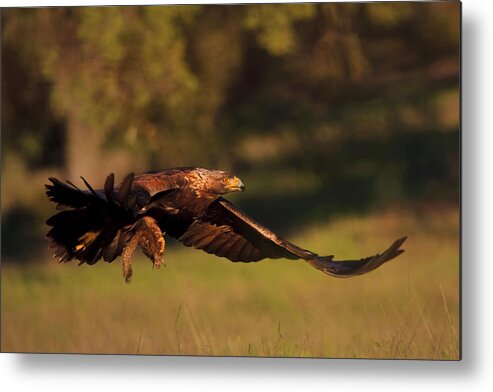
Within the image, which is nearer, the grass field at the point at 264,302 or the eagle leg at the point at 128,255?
the grass field at the point at 264,302

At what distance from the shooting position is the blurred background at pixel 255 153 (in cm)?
499

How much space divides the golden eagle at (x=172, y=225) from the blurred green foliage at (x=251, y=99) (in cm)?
7

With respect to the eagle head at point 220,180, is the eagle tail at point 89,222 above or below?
below

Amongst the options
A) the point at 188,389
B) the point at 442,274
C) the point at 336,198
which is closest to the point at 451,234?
the point at 442,274

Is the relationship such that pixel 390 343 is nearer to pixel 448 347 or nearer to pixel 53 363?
pixel 448 347

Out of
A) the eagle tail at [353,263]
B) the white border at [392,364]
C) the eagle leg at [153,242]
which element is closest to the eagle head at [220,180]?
the eagle leg at [153,242]

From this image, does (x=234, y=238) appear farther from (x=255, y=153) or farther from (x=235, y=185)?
(x=255, y=153)

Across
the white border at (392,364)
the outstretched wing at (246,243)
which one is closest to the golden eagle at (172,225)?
the outstretched wing at (246,243)

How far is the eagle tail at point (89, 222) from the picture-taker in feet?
16.3

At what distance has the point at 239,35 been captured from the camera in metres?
5.11

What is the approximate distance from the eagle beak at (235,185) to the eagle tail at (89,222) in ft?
1.31

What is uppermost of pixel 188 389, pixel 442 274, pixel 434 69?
pixel 434 69

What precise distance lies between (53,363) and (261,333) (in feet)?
2.86

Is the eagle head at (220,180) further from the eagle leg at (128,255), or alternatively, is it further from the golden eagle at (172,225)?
the eagle leg at (128,255)
